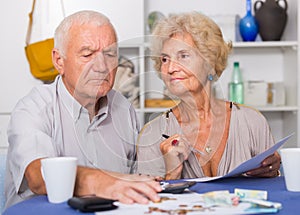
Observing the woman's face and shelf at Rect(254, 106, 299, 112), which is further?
shelf at Rect(254, 106, 299, 112)

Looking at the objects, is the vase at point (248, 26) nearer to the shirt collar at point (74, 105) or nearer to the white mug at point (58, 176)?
the shirt collar at point (74, 105)

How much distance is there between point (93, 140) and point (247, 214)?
0.61m

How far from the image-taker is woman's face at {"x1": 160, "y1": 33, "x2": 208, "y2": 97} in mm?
1537

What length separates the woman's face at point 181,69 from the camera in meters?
1.54

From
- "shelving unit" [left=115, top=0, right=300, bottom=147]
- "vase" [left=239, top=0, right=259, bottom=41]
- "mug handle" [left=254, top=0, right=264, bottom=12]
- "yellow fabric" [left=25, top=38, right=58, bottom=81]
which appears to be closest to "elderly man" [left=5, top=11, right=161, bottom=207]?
"yellow fabric" [left=25, top=38, right=58, bottom=81]

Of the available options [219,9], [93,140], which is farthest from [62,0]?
[93,140]

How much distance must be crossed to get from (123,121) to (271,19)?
1874 millimetres

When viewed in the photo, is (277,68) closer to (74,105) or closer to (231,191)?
(74,105)

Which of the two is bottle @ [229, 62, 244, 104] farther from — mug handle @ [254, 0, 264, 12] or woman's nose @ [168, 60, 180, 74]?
woman's nose @ [168, 60, 180, 74]

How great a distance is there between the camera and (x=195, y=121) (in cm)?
171

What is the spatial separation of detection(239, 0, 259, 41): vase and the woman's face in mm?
1755

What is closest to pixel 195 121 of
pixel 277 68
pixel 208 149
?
pixel 208 149

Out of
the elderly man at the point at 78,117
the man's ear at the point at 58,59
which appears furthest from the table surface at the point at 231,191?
the man's ear at the point at 58,59

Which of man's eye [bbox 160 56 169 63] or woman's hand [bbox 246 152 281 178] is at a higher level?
man's eye [bbox 160 56 169 63]
